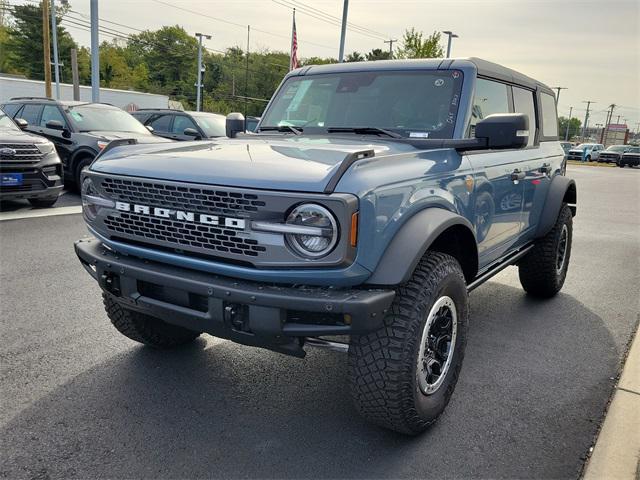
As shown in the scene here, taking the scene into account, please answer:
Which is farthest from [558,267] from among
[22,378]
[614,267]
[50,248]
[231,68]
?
[231,68]

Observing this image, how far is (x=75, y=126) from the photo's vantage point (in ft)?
32.9

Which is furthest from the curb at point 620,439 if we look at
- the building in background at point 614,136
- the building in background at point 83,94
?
the building in background at point 614,136

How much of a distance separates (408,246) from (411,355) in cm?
49

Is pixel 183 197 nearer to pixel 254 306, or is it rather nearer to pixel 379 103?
pixel 254 306

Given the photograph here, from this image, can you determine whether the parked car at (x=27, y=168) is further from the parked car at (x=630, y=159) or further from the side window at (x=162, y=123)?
the parked car at (x=630, y=159)

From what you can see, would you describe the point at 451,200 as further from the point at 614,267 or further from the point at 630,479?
the point at 614,267

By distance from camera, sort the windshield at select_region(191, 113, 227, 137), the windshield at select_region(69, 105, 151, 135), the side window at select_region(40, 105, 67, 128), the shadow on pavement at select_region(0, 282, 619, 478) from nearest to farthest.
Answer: the shadow on pavement at select_region(0, 282, 619, 478) < the windshield at select_region(69, 105, 151, 135) < the side window at select_region(40, 105, 67, 128) < the windshield at select_region(191, 113, 227, 137)

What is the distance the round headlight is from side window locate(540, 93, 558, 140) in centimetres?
344

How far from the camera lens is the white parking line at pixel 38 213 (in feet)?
25.7

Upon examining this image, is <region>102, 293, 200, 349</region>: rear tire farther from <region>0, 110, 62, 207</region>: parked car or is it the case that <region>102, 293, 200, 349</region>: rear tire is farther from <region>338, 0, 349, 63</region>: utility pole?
<region>338, 0, 349, 63</region>: utility pole

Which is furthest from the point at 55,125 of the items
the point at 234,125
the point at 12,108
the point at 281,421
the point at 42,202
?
the point at 281,421

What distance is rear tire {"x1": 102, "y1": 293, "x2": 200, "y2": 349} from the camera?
3.42 meters

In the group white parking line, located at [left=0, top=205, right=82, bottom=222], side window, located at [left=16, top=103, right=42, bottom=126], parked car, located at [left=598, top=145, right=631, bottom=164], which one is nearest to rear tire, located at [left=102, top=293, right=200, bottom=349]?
white parking line, located at [left=0, top=205, right=82, bottom=222]

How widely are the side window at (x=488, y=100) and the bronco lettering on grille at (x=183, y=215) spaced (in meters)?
1.80
